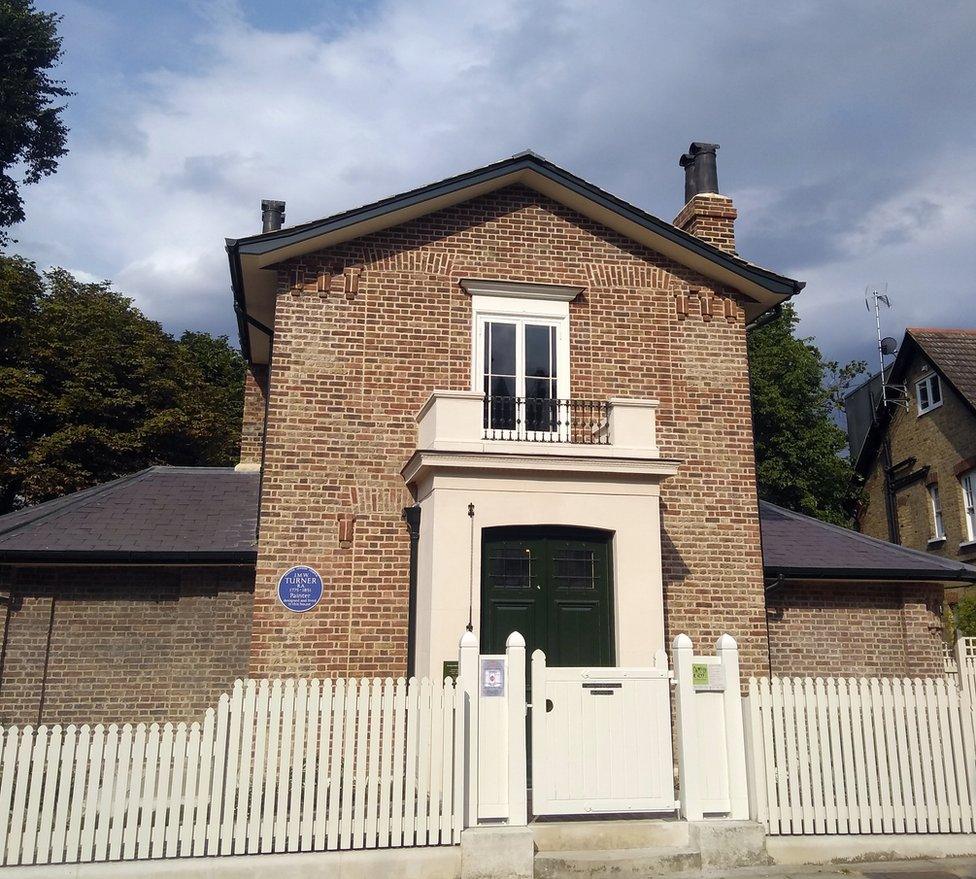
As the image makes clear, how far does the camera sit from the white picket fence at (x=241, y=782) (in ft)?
21.6

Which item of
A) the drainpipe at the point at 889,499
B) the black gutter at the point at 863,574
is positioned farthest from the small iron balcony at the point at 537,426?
the drainpipe at the point at 889,499

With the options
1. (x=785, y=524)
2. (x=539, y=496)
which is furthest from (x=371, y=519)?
(x=785, y=524)

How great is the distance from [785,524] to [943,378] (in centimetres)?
1138

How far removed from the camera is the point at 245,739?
6.95 m

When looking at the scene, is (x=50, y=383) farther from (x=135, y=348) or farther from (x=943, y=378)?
(x=943, y=378)

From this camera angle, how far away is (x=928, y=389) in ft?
77.2

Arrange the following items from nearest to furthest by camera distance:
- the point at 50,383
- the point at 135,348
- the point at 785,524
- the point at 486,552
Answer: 1. the point at 486,552
2. the point at 785,524
3. the point at 50,383
4. the point at 135,348

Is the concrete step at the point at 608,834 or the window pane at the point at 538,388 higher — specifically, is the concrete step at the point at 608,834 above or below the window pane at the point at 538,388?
below

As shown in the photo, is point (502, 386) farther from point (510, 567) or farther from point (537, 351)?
point (510, 567)

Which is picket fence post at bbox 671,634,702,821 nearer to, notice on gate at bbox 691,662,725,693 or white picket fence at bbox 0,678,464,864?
notice on gate at bbox 691,662,725,693

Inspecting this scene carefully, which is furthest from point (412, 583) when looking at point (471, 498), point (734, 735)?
point (734, 735)

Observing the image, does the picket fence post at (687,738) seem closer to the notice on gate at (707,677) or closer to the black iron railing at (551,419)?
the notice on gate at (707,677)

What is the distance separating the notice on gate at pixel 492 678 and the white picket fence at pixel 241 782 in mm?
328

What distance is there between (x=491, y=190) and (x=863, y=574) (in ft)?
25.7
